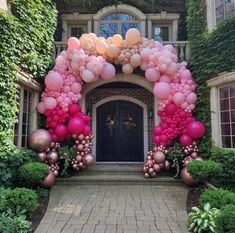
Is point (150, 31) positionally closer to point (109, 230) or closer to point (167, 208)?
point (167, 208)

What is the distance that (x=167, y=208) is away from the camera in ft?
19.2

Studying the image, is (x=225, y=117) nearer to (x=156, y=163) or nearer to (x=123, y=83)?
→ (x=156, y=163)

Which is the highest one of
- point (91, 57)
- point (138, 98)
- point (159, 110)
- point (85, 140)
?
point (91, 57)

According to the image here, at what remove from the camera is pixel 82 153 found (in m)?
8.13

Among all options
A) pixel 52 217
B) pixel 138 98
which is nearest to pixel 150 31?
pixel 138 98

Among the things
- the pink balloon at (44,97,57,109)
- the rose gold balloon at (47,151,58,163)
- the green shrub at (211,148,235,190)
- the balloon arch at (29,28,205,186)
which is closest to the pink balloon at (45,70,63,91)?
the balloon arch at (29,28,205,186)

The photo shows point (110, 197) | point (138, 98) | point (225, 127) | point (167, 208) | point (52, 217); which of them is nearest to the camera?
point (52, 217)

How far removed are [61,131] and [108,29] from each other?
15.8 feet

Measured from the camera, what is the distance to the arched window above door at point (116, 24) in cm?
1073

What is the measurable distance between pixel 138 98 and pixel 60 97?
3363 millimetres

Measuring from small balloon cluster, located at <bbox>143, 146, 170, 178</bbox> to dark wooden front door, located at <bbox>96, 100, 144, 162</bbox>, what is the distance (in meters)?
2.05

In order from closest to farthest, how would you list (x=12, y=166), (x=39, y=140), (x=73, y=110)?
1. (x=12, y=166)
2. (x=39, y=140)
3. (x=73, y=110)

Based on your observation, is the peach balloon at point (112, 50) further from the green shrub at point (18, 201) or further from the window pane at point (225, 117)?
the green shrub at point (18, 201)

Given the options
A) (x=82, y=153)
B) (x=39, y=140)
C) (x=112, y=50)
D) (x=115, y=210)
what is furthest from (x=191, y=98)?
(x=39, y=140)
